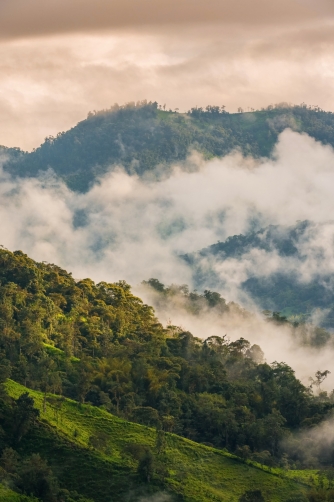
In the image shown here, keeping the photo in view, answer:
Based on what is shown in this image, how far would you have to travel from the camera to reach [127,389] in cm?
5588

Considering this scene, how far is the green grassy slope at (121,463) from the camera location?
Answer: 43.6m

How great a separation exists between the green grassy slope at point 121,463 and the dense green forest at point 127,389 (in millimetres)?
146

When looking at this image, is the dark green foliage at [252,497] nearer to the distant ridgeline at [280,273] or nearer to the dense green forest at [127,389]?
the dense green forest at [127,389]

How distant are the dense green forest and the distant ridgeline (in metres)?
89.9

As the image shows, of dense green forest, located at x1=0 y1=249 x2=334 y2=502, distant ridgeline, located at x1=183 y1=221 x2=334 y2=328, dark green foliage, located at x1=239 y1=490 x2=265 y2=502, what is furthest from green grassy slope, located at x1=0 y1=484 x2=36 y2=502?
distant ridgeline, located at x1=183 y1=221 x2=334 y2=328

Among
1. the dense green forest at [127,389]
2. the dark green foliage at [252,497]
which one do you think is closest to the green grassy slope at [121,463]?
the dense green forest at [127,389]

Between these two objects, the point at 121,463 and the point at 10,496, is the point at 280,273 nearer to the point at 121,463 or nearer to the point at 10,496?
the point at 121,463

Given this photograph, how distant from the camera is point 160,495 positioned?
43.1 metres

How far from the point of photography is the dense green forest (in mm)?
45062

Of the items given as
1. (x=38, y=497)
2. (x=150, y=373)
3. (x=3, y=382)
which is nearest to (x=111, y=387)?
(x=150, y=373)

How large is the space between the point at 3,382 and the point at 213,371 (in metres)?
18.0

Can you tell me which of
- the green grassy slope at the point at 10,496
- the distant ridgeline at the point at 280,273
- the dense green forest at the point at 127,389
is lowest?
the green grassy slope at the point at 10,496

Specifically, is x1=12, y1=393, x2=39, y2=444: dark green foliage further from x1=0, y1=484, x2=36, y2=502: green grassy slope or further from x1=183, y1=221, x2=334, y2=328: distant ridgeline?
x1=183, y1=221, x2=334, y2=328: distant ridgeline

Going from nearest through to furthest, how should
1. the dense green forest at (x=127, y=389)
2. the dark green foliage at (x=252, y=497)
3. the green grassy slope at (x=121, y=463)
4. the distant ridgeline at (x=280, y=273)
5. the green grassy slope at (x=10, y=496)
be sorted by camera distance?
the green grassy slope at (x=10, y=496)
the dark green foliage at (x=252, y=497)
the green grassy slope at (x=121, y=463)
the dense green forest at (x=127, y=389)
the distant ridgeline at (x=280, y=273)
